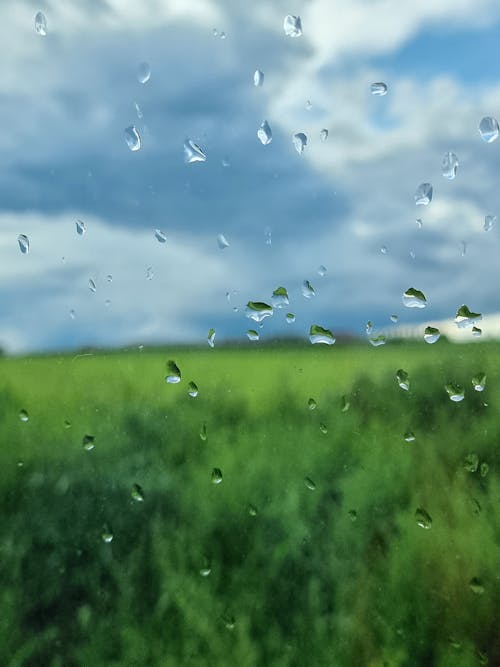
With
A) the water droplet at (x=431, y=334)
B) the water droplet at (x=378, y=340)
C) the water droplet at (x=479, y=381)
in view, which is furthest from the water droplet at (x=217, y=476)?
the water droplet at (x=479, y=381)

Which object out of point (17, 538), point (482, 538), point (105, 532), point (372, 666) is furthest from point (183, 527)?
point (482, 538)

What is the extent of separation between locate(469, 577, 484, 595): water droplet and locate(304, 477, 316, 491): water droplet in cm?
45

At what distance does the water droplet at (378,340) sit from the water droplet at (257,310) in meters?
0.36

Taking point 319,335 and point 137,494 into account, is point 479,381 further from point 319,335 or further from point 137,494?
point 137,494

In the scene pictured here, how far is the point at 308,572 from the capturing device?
2295mm

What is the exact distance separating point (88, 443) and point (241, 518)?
41cm

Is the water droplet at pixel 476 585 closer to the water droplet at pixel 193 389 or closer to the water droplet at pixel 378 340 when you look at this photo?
the water droplet at pixel 378 340

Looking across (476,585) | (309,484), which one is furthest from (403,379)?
(476,585)

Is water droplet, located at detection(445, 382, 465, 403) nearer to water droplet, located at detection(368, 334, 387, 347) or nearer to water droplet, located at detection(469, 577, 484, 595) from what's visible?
water droplet, located at detection(368, 334, 387, 347)

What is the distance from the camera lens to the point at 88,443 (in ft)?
7.84

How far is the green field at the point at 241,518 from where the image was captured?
88.4 inches

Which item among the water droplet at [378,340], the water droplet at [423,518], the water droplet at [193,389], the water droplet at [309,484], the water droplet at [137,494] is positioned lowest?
the water droplet at [423,518]

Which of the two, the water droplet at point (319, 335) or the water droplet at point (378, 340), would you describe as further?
the water droplet at point (378, 340)

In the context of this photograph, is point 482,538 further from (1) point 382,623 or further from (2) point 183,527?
(2) point 183,527
